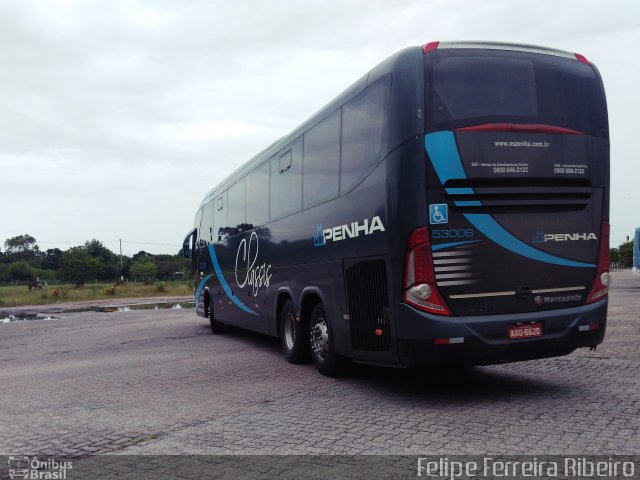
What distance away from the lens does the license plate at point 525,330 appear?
673 centimetres

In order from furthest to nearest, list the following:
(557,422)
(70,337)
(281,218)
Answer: (70,337) < (281,218) < (557,422)

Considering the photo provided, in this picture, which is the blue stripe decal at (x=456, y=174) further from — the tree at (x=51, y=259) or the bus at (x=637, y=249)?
the tree at (x=51, y=259)

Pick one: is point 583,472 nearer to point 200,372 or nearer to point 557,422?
point 557,422

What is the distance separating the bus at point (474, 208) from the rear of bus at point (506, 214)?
13 millimetres

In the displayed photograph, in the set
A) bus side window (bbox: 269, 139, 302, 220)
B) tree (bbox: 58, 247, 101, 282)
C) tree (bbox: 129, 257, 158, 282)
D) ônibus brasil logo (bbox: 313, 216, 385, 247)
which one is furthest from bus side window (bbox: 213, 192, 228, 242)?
tree (bbox: 129, 257, 158, 282)

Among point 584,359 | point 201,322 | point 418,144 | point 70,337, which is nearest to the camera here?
point 418,144

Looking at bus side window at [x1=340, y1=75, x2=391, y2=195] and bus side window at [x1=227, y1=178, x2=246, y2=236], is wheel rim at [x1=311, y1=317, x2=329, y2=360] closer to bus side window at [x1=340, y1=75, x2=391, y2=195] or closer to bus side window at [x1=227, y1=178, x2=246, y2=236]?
bus side window at [x1=340, y1=75, x2=391, y2=195]

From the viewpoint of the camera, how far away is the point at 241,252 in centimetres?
1320

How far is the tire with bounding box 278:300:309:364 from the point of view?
980 cm

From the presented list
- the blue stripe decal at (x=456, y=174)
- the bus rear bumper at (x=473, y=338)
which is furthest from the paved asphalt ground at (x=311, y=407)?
the blue stripe decal at (x=456, y=174)

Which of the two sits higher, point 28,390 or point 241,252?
point 241,252

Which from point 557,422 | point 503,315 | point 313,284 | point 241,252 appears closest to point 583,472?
point 557,422

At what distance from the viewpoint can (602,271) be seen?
7320 millimetres

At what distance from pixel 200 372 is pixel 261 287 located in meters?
2.36
